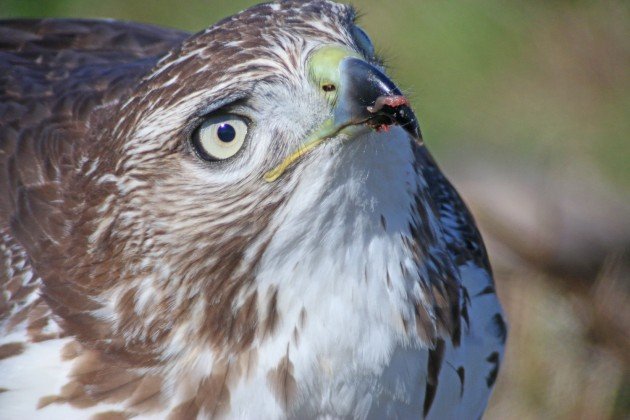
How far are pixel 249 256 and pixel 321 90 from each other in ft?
1.69

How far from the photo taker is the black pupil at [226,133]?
307 cm

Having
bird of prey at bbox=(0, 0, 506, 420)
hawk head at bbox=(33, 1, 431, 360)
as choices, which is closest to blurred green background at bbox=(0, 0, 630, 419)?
bird of prey at bbox=(0, 0, 506, 420)

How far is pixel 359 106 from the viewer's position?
2.99 m

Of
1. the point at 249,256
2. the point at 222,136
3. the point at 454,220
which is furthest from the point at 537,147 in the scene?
the point at 222,136

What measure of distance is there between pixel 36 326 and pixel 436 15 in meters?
4.90

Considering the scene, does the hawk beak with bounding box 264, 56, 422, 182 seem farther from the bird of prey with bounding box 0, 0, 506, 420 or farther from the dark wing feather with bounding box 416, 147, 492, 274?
the dark wing feather with bounding box 416, 147, 492, 274

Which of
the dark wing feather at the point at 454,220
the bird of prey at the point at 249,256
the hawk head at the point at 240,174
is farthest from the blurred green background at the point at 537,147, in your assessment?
the hawk head at the point at 240,174

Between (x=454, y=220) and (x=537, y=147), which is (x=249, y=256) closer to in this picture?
(x=454, y=220)

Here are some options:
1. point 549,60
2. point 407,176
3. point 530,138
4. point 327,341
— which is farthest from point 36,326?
point 549,60

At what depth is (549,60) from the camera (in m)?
7.67

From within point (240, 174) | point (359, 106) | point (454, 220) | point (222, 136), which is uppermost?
point (359, 106)

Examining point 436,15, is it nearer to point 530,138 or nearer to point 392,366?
point 530,138

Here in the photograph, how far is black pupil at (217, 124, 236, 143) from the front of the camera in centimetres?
307

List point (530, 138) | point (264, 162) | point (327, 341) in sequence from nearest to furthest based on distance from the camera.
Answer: point (264, 162) → point (327, 341) → point (530, 138)
